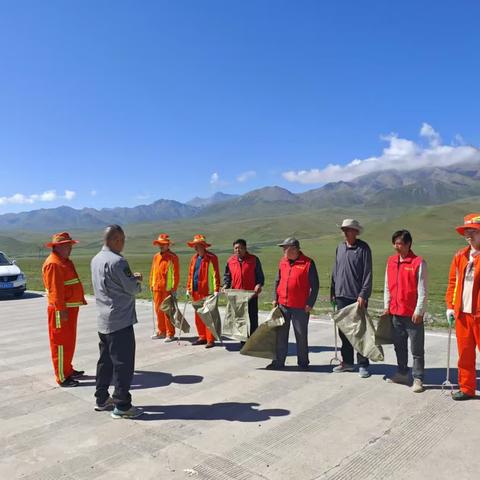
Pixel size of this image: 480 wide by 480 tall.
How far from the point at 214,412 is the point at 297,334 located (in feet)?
7.30

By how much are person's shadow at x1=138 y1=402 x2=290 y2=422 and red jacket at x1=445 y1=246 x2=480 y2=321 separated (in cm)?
254

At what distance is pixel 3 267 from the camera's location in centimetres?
1752

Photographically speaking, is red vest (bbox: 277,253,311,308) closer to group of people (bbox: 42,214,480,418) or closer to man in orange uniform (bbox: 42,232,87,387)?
group of people (bbox: 42,214,480,418)

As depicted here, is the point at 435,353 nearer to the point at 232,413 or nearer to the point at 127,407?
the point at 232,413

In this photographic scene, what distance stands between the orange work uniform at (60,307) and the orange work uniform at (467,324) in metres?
5.26

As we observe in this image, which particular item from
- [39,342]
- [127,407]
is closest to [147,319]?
[39,342]

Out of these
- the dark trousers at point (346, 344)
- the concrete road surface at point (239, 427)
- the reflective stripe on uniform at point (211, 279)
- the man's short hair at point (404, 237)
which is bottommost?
the concrete road surface at point (239, 427)

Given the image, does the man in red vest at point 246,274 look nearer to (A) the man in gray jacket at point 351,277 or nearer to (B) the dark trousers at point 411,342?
(A) the man in gray jacket at point 351,277

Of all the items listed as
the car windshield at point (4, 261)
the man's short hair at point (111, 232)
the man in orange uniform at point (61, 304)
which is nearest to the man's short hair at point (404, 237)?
the man's short hair at point (111, 232)

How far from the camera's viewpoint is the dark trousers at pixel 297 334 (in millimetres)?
7047

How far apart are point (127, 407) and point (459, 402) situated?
4033mm

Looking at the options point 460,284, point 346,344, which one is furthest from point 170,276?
point 460,284

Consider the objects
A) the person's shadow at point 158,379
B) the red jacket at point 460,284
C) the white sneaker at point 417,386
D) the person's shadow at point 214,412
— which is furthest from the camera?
the person's shadow at point 158,379

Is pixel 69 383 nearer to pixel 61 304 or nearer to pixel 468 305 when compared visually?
pixel 61 304
